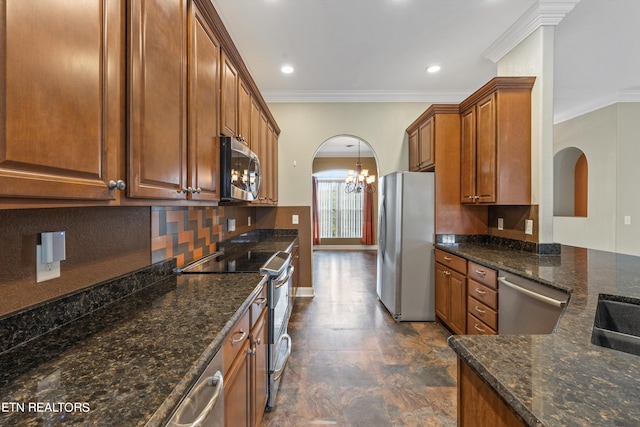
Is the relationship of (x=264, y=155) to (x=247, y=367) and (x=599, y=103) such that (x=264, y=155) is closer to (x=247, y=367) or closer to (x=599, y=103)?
(x=247, y=367)

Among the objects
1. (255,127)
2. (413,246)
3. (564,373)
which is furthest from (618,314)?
(255,127)

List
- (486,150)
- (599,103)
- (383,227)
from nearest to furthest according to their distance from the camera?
(486,150)
(383,227)
(599,103)

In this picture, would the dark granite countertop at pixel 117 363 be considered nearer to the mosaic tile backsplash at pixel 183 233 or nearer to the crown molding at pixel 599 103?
the mosaic tile backsplash at pixel 183 233

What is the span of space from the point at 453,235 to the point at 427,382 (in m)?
1.66

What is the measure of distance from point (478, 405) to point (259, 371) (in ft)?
3.68

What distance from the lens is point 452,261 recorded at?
276 centimetres

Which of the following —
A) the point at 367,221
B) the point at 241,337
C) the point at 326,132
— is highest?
the point at 326,132

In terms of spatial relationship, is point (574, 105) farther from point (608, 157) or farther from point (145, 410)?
point (145, 410)

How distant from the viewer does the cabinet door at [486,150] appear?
2.55 metres

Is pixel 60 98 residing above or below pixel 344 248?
above

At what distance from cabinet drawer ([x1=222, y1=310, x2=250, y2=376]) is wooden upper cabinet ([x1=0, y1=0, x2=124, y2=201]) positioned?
65 centimetres

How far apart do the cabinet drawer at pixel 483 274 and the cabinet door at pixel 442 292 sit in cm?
42

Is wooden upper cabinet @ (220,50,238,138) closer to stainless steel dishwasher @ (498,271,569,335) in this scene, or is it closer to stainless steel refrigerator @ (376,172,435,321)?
stainless steel refrigerator @ (376,172,435,321)

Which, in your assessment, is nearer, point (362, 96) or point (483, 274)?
point (483, 274)
